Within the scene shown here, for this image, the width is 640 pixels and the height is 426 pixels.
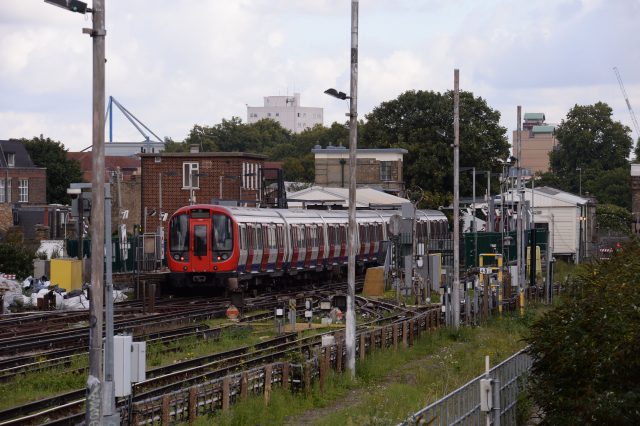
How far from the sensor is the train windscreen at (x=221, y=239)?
4122 cm

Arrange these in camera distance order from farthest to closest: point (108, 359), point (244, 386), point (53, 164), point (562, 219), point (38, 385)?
point (53, 164) < point (562, 219) < point (38, 385) < point (244, 386) < point (108, 359)

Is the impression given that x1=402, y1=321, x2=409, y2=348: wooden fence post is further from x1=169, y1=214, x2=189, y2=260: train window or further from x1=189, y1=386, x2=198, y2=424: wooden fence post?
x1=169, y1=214, x2=189, y2=260: train window

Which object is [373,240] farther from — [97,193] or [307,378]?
[97,193]

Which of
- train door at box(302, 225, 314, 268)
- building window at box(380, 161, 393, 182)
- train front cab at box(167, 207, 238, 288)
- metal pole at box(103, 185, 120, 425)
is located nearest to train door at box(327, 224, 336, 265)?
train door at box(302, 225, 314, 268)

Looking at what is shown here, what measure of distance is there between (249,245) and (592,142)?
94.9 meters

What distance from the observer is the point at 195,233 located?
41625 millimetres

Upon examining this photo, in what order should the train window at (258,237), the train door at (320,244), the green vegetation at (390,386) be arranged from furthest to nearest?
the train door at (320,244), the train window at (258,237), the green vegetation at (390,386)

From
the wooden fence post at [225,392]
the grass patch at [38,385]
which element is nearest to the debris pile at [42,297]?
the grass patch at [38,385]

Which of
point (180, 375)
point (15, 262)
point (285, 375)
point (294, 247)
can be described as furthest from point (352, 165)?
point (15, 262)

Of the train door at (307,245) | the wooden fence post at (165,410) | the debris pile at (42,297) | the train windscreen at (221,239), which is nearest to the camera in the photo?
the wooden fence post at (165,410)

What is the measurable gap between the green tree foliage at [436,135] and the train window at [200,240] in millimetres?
50417

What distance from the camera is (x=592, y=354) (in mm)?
16438

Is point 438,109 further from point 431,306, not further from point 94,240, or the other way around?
point 94,240

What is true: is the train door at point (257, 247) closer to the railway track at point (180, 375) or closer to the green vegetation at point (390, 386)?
the railway track at point (180, 375)
